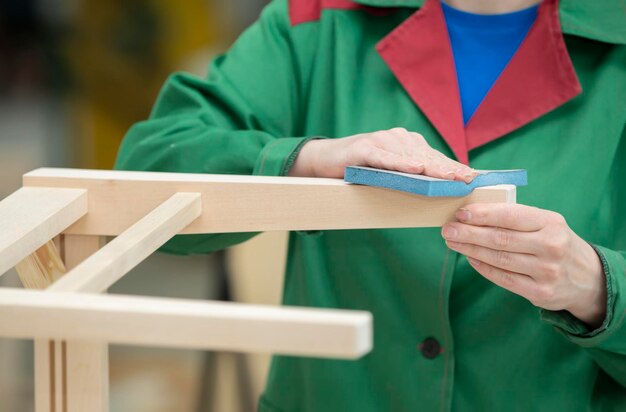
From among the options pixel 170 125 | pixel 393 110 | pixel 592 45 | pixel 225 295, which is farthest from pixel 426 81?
pixel 225 295

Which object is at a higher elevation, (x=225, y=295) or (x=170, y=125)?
(x=170, y=125)

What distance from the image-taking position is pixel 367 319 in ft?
1.82

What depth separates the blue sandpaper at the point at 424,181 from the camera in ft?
2.66

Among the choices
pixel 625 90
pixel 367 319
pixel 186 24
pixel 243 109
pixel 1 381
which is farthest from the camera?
pixel 186 24

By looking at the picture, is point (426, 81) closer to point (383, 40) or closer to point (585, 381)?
point (383, 40)

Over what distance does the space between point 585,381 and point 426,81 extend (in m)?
0.40

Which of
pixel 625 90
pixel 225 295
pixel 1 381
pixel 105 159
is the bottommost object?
pixel 1 381

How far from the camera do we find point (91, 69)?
9.84ft

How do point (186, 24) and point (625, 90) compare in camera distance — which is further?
point (186, 24)

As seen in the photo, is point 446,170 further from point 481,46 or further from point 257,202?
point 481,46

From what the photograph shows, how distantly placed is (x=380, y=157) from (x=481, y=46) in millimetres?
291

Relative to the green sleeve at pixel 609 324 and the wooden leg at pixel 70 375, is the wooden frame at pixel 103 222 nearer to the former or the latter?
the wooden leg at pixel 70 375

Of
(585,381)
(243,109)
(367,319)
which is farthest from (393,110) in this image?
(367,319)

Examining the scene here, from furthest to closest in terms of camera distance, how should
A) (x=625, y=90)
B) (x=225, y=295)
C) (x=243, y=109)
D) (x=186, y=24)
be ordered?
1. (x=186, y=24)
2. (x=225, y=295)
3. (x=243, y=109)
4. (x=625, y=90)
